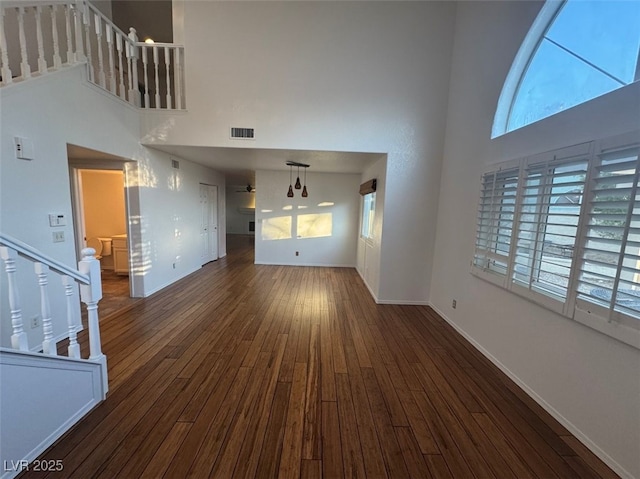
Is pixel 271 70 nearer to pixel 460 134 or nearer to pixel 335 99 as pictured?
pixel 335 99

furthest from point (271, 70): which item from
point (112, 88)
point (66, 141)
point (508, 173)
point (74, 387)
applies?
point (74, 387)

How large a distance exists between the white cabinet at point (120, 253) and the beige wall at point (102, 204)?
644 mm

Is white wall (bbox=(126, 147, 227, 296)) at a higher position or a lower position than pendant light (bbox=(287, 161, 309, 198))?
lower

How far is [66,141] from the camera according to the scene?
2.74 m

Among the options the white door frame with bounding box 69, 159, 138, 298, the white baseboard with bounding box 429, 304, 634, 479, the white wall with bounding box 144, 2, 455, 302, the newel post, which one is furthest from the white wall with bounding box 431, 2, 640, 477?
the white door frame with bounding box 69, 159, 138, 298

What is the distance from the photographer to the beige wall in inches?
215

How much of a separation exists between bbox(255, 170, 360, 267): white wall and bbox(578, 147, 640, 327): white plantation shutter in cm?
502

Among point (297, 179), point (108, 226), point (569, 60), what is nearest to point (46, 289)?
point (569, 60)

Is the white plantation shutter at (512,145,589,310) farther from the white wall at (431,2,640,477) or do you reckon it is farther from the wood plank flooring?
the wood plank flooring

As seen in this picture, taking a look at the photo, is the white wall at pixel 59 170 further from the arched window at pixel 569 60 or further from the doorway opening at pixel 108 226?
the arched window at pixel 569 60

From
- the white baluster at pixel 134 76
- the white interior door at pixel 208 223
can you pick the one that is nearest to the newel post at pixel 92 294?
the white baluster at pixel 134 76

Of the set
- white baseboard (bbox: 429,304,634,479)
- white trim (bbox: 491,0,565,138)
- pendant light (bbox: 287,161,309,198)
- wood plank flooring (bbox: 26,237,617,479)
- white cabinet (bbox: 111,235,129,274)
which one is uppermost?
white trim (bbox: 491,0,565,138)

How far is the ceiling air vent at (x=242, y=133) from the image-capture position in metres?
3.76

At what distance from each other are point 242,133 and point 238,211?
31.8 ft
